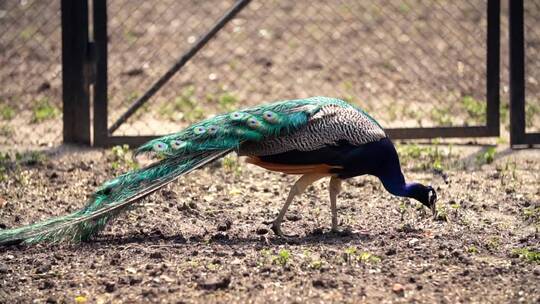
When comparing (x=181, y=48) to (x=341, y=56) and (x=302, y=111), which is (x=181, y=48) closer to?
(x=341, y=56)

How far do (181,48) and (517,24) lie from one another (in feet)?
13.6

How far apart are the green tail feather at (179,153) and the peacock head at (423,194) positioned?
797mm

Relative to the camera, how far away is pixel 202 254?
542cm

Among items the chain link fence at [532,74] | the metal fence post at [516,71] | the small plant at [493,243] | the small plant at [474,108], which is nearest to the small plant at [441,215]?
the small plant at [493,243]

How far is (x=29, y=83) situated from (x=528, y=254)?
6063 mm

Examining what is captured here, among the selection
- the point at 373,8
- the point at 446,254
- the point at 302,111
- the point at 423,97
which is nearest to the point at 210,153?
the point at 302,111

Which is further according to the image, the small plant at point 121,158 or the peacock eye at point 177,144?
the small plant at point 121,158

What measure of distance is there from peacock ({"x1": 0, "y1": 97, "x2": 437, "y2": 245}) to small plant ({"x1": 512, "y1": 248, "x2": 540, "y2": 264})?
99cm

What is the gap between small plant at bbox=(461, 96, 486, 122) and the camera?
29.3 ft

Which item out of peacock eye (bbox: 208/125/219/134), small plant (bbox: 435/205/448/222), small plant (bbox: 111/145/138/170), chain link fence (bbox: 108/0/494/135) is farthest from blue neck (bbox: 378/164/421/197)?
chain link fence (bbox: 108/0/494/135)

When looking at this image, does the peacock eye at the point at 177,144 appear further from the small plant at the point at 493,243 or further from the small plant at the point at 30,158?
the small plant at the point at 30,158

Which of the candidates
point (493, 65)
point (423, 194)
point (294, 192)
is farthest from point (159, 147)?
point (493, 65)

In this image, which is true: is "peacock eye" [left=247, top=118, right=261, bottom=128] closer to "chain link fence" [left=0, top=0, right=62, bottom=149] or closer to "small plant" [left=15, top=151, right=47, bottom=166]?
"small plant" [left=15, top=151, right=47, bottom=166]

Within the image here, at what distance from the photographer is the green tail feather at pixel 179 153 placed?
5.54 meters
